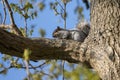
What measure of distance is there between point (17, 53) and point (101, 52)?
0.73 m

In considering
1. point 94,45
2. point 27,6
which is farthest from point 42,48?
point 27,6

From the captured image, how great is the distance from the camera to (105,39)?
2.83m

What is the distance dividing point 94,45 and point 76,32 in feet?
3.13

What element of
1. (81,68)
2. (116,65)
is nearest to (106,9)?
(116,65)

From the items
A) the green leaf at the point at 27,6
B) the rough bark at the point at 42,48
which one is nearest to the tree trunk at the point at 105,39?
the rough bark at the point at 42,48

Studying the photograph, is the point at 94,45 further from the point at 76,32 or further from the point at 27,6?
the point at 27,6

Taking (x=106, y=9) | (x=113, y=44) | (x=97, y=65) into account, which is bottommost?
(x=97, y=65)

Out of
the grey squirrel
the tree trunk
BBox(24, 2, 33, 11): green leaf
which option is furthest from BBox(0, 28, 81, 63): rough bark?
BBox(24, 2, 33, 11): green leaf

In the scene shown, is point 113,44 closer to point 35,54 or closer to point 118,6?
point 118,6

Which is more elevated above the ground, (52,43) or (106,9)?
(106,9)

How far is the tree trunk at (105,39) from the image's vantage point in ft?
8.80

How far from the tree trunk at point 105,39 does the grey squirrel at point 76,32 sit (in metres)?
0.68

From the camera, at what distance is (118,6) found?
2.97 m

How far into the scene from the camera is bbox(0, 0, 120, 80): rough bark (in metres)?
2.72
